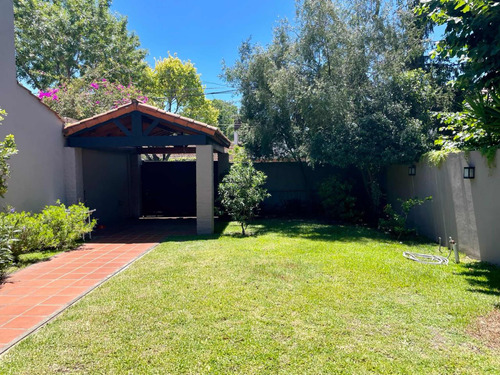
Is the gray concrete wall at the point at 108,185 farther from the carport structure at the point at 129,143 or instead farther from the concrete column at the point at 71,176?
the concrete column at the point at 71,176

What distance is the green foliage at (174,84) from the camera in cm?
2539

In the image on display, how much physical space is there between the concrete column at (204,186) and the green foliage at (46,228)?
2793 mm

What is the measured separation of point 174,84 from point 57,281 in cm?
2343

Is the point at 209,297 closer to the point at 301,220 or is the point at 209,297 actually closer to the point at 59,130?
the point at 59,130

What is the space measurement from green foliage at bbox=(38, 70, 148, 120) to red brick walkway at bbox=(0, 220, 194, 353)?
228 inches

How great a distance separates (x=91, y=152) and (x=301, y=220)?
7.35 m

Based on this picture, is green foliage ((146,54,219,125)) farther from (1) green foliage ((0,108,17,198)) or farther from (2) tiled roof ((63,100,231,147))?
(1) green foliage ((0,108,17,198))

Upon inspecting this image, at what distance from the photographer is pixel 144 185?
13039 mm

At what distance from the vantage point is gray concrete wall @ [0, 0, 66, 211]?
680 cm

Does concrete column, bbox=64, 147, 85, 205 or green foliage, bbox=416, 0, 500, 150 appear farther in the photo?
concrete column, bbox=64, 147, 85, 205

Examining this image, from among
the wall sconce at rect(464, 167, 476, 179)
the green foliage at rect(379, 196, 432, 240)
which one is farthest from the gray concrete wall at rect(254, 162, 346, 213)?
the wall sconce at rect(464, 167, 476, 179)

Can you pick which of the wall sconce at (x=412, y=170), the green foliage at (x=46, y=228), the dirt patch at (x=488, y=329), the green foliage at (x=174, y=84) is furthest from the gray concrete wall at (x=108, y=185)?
the green foliage at (x=174, y=84)

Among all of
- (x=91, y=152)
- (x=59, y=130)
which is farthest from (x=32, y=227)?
(x=91, y=152)

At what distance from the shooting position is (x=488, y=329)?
131 inches
